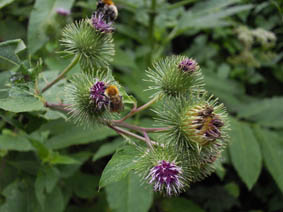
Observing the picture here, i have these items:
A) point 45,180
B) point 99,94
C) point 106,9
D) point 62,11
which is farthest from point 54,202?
point 62,11

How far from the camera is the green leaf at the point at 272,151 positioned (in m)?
2.93

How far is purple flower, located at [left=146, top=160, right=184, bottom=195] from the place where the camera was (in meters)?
1.62

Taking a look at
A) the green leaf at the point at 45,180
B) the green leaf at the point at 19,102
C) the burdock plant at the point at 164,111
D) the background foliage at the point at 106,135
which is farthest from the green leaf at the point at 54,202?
the green leaf at the point at 19,102

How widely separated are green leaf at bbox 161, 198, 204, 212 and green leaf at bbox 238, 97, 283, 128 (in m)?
1.14

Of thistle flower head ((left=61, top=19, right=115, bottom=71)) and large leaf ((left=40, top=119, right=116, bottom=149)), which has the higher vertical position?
thistle flower head ((left=61, top=19, right=115, bottom=71))

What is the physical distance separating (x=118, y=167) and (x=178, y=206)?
192cm

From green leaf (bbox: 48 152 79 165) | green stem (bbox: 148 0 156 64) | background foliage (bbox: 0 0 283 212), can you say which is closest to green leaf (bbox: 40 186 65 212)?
background foliage (bbox: 0 0 283 212)

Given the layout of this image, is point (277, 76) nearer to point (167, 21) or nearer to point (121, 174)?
point (167, 21)

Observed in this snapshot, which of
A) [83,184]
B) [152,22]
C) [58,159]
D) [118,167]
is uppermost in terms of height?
[152,22]

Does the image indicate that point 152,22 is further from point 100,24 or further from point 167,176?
point 167,176

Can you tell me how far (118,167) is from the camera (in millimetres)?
1694

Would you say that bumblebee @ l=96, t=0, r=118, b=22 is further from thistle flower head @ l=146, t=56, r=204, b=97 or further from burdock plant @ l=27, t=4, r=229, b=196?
thistle flower head @ l=146, t=56, r=204, b=97

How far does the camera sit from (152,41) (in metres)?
4.02

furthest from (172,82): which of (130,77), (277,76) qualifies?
(277,76)
